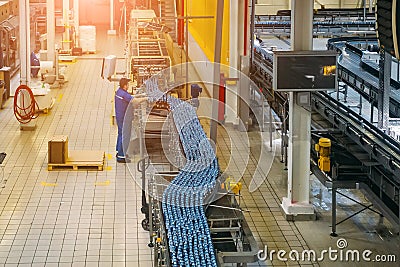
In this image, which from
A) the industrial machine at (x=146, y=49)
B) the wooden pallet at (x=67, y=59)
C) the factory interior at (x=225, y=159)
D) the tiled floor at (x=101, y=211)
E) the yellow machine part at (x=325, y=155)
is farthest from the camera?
the wooden pallet at (x=67, y=59)

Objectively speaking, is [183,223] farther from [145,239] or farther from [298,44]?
[298,44]

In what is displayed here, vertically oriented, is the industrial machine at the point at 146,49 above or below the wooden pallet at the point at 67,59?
above

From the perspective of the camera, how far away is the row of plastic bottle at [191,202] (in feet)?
23.4

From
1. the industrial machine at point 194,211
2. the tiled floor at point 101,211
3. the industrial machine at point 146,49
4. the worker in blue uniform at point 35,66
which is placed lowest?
the tiled floor at point 101,211

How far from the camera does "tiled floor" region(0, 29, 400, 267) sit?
29.6 ft

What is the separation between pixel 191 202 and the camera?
8086 millimetres

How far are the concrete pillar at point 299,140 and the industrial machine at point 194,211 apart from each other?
124cm

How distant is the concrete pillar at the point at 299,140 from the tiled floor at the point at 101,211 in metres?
0.24

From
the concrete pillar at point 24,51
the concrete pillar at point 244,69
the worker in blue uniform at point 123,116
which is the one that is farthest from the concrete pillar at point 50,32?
the worker in blue uniform at point 123,116

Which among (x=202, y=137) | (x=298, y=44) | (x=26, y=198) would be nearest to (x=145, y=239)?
(x=202, y=137)

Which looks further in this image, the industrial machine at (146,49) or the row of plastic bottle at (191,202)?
the industrial machine at (146,49)

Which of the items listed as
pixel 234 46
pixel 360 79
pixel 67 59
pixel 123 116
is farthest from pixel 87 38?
pixel 360 79

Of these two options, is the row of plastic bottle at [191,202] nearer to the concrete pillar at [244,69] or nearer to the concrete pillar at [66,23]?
the concrete pillar at [244,69]

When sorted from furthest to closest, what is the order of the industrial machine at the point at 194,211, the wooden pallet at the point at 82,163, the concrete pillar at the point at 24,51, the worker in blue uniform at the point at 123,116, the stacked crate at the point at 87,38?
1. the stacked crate at the point at 87,38
2. the concrete pillar at the point at 24,51
3. the worker in blue uniform at the point at 123,116
4. the wooden pallet at the point at 82,163
5. the industrial machine at the point at 194,211
